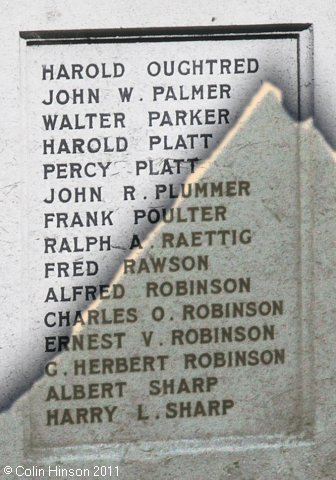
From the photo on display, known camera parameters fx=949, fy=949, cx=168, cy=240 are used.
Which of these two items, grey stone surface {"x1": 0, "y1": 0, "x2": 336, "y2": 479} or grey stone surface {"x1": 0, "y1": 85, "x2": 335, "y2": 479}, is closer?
grey stone surface {"x1": 0, "y1": 0, "x2": 336, "y2": 479}

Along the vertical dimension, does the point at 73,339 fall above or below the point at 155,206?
below

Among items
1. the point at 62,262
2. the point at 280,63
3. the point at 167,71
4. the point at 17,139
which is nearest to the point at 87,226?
the point at 62,262

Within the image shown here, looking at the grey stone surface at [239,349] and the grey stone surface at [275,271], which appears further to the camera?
the grey stone surface at [239,349]

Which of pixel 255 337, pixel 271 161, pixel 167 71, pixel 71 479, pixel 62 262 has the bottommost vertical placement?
pixel 71 479

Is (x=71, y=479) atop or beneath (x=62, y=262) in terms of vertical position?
beneath

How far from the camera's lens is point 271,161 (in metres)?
3.65

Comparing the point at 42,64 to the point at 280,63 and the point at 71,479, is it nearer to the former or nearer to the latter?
the point at 280,63

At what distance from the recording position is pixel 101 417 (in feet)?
12.0

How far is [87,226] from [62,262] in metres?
0.17

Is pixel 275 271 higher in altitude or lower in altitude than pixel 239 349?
higher

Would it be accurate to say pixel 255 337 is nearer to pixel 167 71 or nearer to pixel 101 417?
pixel 101 417

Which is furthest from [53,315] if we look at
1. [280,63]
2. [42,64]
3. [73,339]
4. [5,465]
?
[280,63]

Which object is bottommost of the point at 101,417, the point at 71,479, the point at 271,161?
the point at 71,479

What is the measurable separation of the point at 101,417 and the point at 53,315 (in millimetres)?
436
